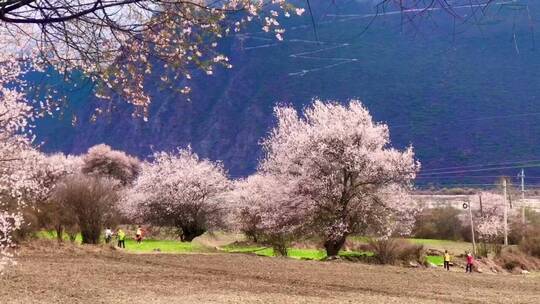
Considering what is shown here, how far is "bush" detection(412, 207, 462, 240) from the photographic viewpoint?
173ft

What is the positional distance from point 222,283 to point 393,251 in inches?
609

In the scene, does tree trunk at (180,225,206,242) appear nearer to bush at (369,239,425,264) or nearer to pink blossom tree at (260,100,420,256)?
pink blossom tree at (260,100,420,256)

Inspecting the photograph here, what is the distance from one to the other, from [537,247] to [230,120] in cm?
6572

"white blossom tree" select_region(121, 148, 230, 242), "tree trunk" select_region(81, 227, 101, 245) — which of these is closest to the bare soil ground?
"tree trunk" select_region(81, 227, 101, 245)

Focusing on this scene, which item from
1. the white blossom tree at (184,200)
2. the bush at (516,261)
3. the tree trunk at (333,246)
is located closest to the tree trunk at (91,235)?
the tree trunk at (333,246)

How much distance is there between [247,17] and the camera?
4.56m

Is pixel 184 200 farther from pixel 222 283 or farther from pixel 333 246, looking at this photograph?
pixel 222 283

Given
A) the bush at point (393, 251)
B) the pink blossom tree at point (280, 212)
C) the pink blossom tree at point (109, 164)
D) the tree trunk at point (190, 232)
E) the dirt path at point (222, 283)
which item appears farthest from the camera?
the pink blossom tree at point (109, 164)

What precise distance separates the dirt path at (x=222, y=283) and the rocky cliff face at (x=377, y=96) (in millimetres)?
52813

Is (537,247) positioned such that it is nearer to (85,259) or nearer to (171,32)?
(85,259)

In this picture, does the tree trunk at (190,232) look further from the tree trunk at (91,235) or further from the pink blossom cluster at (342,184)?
the tree trunk at (91,235)

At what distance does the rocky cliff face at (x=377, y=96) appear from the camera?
248ft

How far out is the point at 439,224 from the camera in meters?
53.2

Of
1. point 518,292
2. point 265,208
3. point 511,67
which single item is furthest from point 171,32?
point 511,67
